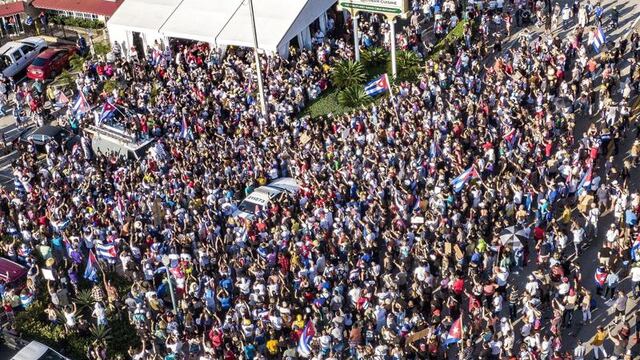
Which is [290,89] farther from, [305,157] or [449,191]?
[449,191]

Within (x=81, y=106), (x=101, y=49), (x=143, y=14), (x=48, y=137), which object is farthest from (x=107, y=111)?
(x=101, y=49)

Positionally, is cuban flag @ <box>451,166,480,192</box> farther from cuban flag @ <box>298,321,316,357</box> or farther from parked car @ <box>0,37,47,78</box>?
parked car @ <box>0,37,47,78</box>

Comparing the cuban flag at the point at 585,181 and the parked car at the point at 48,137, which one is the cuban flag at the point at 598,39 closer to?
the cuban flag at the point at 585,181

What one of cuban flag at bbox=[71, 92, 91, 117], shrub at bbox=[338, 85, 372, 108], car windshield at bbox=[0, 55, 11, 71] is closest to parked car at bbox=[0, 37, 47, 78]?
car windshield at bbox=[0, 55, 11, 71]

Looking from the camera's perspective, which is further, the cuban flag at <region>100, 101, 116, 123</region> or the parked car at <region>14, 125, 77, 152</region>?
the parked car at <region>14, 125, 77, 152</region>

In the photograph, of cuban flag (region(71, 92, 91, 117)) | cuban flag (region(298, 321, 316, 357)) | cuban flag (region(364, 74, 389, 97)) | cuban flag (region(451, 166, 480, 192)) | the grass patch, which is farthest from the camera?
the grass patch
